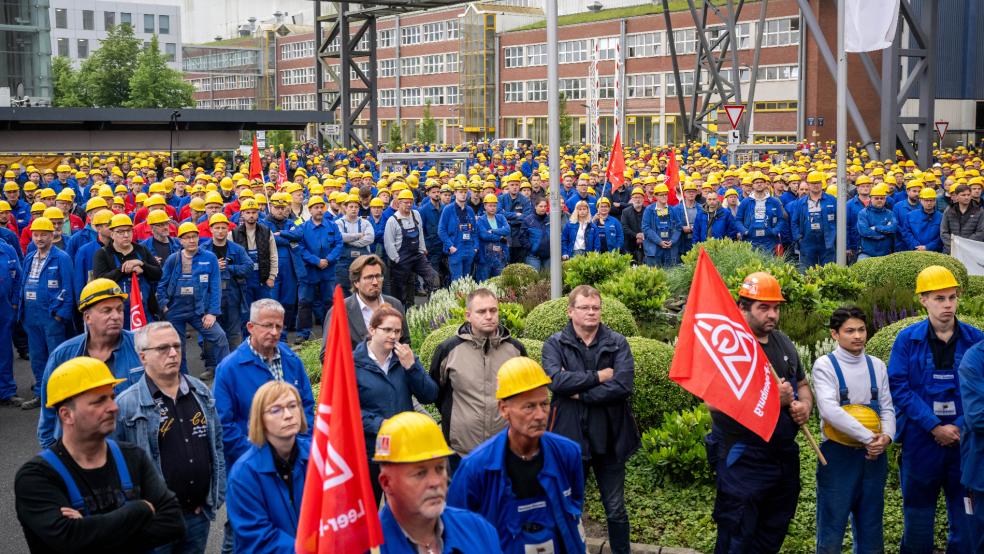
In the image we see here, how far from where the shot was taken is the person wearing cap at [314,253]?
16.0m

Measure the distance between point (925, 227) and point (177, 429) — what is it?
13.2 metres

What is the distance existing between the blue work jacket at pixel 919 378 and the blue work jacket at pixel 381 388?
2.91 meters

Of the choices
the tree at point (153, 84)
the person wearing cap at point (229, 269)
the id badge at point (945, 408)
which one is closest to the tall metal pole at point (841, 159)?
the id badge at point (945, 408)

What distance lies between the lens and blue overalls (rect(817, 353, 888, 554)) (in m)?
6.85

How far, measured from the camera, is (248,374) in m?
6.93

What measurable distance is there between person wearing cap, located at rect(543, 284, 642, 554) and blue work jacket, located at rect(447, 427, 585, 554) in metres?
1.62

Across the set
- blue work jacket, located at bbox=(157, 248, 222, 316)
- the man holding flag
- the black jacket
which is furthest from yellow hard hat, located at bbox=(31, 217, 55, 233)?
the man holding flag

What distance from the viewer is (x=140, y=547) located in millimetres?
5176

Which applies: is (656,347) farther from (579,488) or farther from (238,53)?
(238,53)

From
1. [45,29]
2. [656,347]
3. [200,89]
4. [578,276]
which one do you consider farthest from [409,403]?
[200,89]

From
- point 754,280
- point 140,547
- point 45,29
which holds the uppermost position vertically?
point 45,29

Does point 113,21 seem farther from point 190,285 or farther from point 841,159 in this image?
point 841,159

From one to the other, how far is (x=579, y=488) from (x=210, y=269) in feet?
25.6

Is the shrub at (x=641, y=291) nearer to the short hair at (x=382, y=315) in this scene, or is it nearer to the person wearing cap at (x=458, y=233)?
the person wearing cap at (x=458, y=233)
